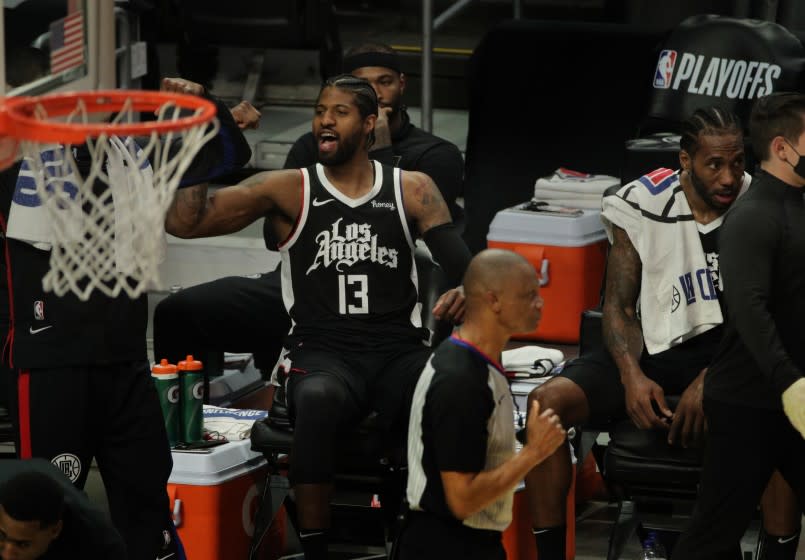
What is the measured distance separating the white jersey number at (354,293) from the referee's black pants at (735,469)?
53.3 inches

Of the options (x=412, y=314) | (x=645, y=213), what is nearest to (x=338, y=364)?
(x=412, y=314)

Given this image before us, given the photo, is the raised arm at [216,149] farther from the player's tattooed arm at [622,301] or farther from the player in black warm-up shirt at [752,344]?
the player in black warm-up shirt at [752,344]

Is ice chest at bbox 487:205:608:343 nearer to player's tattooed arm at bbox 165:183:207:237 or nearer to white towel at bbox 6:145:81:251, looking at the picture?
Answer: player's tattooed arm at bbox 165:183:207:237

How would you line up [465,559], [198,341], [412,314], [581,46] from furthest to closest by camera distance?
[581,46], [198,341], [412,314], [465,559]

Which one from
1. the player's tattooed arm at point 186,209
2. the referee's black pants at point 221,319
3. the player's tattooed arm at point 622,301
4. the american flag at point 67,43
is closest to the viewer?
the player's tattooed arm at point 186,209

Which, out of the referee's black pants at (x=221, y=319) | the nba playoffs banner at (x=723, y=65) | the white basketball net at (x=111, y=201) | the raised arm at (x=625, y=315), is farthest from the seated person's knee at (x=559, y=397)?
the nba playoffs banner at (x=723, y=65)

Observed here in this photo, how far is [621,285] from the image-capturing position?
5.55 m

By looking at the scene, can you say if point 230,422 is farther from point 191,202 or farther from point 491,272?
point 491,272

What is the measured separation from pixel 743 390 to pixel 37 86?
8.64ft

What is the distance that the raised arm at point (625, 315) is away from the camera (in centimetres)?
541

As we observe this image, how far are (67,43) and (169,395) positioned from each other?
173 centimetres

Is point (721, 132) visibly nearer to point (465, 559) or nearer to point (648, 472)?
point (648, 472)

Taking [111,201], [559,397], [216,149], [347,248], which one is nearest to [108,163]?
[111,201]

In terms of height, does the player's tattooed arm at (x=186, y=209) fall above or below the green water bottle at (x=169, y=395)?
above
